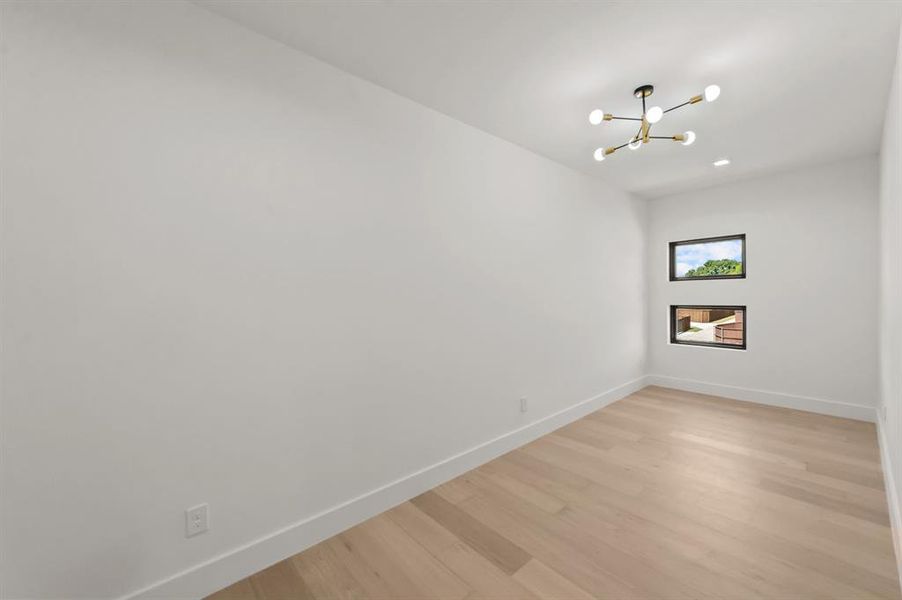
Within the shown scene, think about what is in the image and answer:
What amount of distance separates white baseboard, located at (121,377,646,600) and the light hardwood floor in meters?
0.05

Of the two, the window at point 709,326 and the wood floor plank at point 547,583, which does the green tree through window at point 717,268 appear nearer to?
the window at point 709,326

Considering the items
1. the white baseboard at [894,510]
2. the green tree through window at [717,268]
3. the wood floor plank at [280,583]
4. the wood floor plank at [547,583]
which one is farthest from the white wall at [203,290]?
the green tree through window at [717,268]

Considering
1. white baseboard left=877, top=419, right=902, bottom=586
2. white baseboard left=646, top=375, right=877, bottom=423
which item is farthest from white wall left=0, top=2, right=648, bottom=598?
white baseboard left=646, top=375, right=877, bottom=423

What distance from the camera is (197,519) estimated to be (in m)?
1.70

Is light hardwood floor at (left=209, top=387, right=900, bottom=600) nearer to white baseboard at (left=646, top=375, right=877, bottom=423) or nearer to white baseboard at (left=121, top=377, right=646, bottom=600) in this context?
white baseboard at (left=121, top=377, right=646, bottom=600)

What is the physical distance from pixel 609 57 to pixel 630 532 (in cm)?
266

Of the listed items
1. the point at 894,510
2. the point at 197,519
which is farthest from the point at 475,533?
the point at 894,510

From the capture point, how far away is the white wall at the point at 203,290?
4.57 ft

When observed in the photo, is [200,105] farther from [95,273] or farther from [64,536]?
[64,536]

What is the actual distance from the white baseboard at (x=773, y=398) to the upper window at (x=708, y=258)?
1.36 m

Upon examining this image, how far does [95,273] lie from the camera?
149cm

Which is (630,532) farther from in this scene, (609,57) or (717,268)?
(717,268)

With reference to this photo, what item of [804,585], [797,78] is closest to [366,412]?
[804,585]

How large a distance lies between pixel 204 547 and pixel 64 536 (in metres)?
0.51
